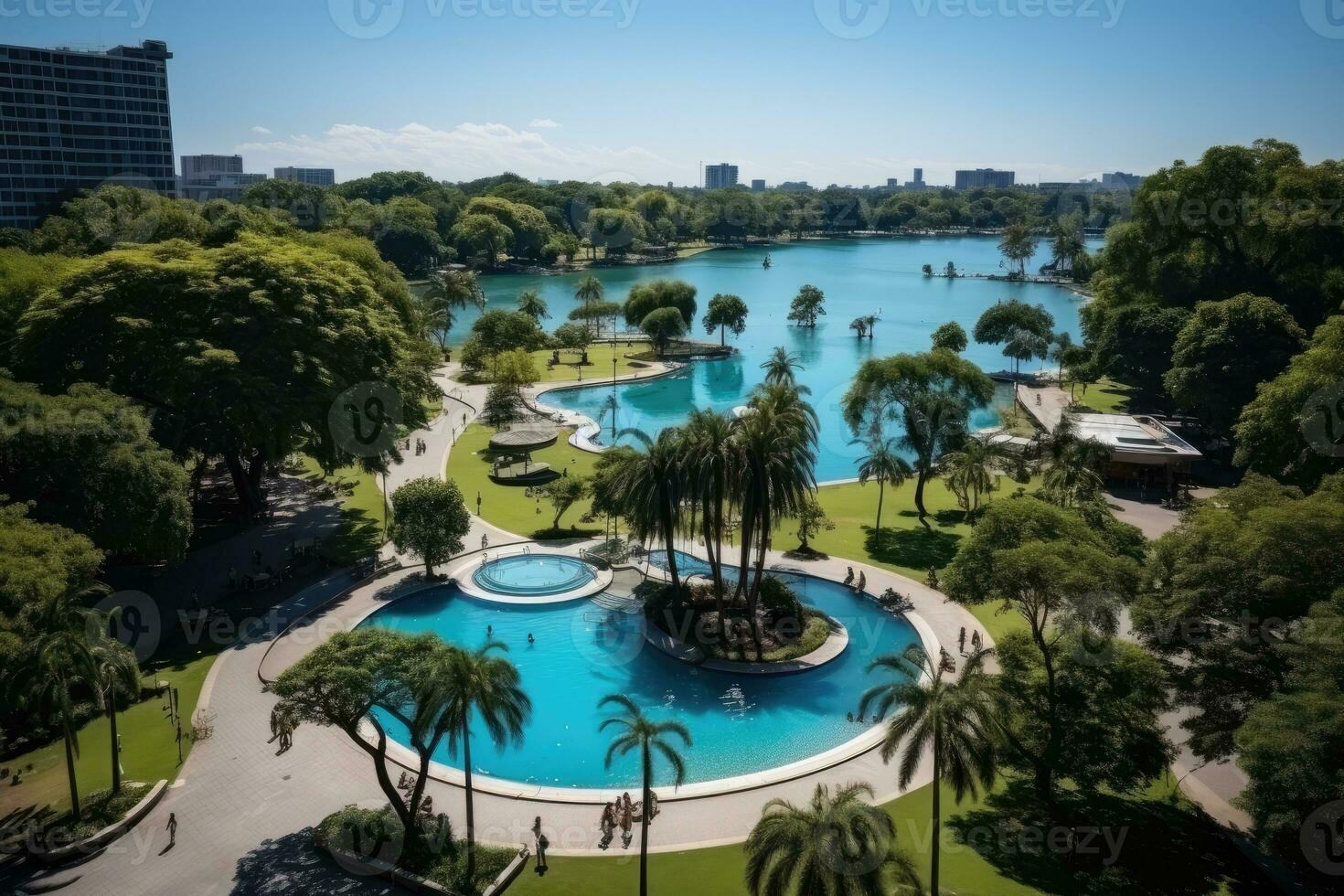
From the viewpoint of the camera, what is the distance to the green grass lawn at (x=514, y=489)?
38125 millimetres

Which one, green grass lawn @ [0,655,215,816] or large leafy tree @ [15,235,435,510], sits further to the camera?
large leafy tree @ [15,235,435,510]

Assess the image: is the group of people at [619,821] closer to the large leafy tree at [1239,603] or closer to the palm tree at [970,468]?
the large leafy tree at [1239,603]

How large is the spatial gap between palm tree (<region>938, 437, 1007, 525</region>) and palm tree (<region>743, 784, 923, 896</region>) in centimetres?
2614

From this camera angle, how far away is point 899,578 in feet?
108

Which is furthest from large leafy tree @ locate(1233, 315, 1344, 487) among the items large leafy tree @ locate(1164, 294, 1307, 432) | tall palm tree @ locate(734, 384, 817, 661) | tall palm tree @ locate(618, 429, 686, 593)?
tall palm tree @ locate(618, 429, 686, 593)

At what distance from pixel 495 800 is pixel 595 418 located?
37.1 meters

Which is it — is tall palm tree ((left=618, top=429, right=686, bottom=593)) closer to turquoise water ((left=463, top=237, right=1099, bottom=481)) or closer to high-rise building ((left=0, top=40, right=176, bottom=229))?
turquoise water ((left=463, top=237, right=1099, bottom=481))

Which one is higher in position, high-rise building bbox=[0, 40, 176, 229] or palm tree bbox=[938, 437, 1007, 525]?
high-rise building bbox=[0, 40, 176, 229]

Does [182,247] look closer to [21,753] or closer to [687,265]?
[21,753]

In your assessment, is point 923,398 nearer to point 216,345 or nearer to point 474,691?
point 474,691

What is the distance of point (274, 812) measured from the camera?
19.6 m

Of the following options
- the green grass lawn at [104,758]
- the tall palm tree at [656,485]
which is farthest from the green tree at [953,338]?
the green grass lawn at [104,758]

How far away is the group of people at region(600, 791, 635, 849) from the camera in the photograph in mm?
19047

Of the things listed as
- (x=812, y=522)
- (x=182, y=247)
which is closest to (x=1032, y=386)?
(x=812, y=522)
